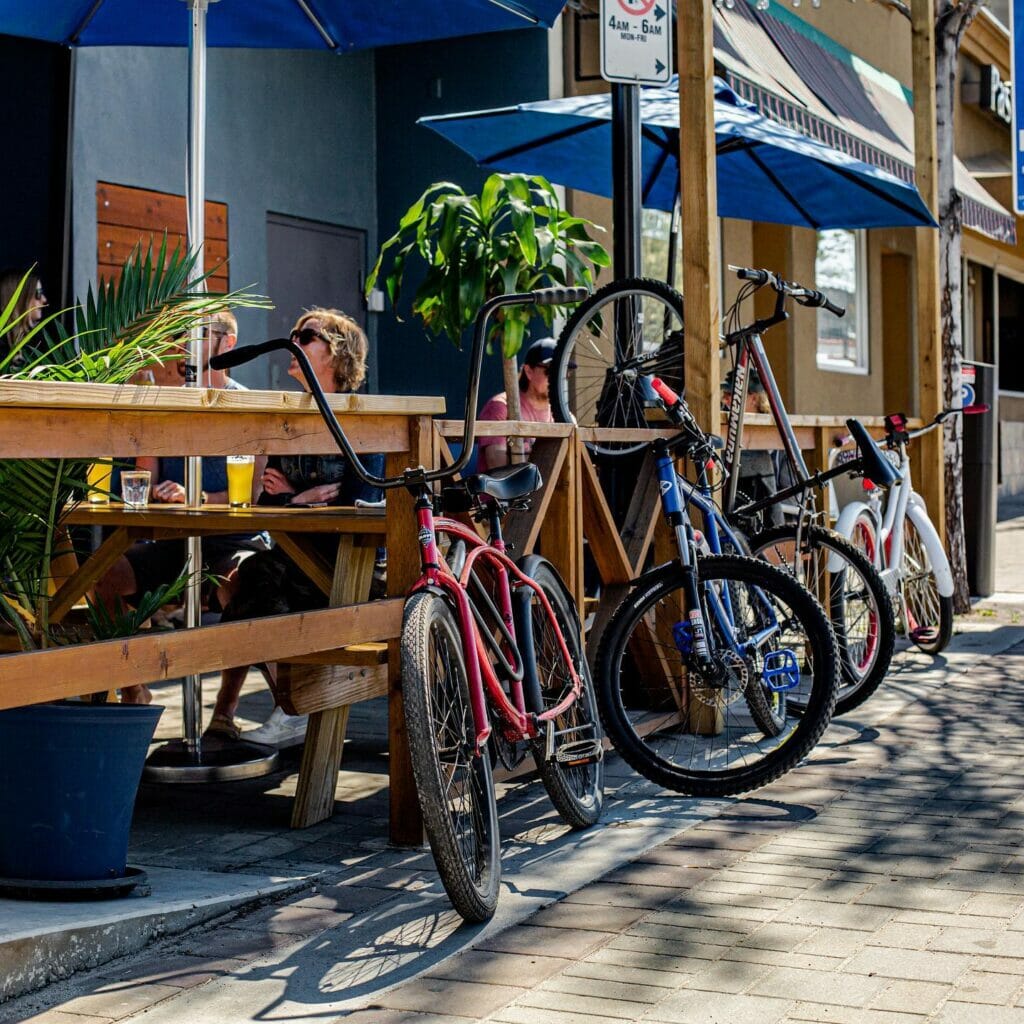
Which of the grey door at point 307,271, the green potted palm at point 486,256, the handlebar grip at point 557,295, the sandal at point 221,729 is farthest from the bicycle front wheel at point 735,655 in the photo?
the grey door at point 307,271

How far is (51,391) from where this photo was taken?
303 centimetres

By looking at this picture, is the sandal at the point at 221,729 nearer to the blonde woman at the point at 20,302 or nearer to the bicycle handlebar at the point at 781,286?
the blonde woman at the point at 20,302

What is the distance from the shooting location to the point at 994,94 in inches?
809

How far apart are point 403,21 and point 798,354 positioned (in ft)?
25.9

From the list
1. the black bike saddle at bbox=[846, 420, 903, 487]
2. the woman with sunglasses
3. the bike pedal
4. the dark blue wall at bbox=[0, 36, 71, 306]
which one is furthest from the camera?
the dark blue wall at bbox=[0, 36, 71, 306]

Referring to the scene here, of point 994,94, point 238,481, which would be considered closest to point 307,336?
point 238,481

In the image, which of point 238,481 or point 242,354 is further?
point 238,481

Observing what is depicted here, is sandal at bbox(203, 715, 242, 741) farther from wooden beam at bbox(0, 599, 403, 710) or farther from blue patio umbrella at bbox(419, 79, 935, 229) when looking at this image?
blue patio umbrella at bbox(419, 79, 935, 229)

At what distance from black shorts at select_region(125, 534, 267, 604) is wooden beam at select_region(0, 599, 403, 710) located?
6.07 ft

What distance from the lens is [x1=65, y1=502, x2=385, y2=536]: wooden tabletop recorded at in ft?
15.6

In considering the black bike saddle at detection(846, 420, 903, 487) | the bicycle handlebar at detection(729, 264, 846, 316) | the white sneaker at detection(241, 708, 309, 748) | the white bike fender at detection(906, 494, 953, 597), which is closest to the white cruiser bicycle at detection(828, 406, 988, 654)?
the white bike fender at detection(906, 494, 953, 597)

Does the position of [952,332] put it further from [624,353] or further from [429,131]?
[429,131]

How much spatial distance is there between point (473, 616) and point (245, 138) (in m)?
6.78

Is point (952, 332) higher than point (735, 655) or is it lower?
higher
